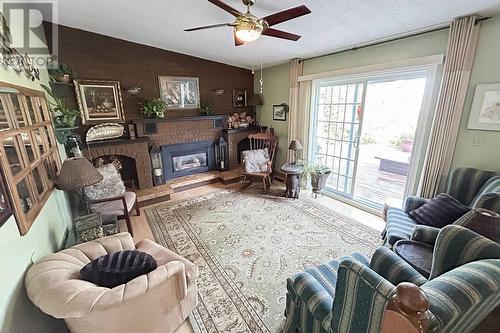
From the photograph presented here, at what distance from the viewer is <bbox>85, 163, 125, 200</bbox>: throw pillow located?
9.10 ft

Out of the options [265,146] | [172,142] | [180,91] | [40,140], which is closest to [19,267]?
[40,140]

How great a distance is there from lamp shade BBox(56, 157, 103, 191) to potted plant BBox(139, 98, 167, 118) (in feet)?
6.85

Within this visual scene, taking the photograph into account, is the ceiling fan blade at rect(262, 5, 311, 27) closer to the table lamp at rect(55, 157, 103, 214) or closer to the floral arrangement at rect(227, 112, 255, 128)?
the table lamp at rect(55, 157, 103, 214)

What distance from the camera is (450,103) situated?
225cm

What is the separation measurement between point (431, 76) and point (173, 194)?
419cm

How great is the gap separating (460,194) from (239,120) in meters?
3.93

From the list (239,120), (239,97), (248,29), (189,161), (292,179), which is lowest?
(292,179)

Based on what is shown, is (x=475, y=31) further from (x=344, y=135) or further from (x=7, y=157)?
(x=7, y=157)

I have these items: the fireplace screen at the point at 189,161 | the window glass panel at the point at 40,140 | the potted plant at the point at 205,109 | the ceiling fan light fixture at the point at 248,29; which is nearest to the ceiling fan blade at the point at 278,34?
the ceiling fan light fixture at the point at 248,29

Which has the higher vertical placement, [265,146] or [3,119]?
[3,119]

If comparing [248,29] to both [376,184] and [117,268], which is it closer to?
[117,268]

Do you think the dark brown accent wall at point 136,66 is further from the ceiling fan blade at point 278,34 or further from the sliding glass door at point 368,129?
the ceiling fan blade at point 278,34

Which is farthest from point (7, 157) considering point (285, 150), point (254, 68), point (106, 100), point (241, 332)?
point (254, 68)

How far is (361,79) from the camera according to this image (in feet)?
10.4
